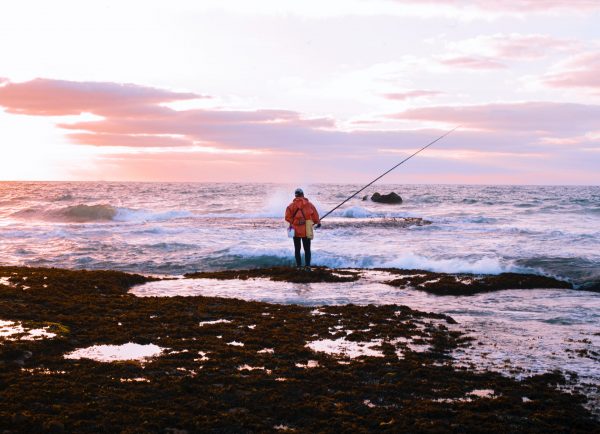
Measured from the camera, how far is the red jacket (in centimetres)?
1409

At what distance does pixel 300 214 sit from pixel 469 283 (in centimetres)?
431

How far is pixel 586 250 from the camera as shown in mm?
20531

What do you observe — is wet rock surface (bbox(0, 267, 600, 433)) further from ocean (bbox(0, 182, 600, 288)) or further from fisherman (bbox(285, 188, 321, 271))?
ocean (bbox(0, 182, 600, 288))

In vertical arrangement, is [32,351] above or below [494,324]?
above

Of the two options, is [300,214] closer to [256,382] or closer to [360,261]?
[360,261]

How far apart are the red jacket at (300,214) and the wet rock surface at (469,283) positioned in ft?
8.23

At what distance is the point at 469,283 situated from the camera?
12688 millimetres

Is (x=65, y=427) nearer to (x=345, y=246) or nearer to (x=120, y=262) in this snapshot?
(x=120, y=262)

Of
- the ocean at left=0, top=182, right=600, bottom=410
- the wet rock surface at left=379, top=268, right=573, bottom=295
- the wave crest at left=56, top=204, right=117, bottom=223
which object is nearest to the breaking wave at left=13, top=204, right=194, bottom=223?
the wave crest at left=56, top=204, right=117, bottom=223

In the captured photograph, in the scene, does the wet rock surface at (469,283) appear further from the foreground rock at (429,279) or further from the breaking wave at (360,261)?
the breaking wave at (360,261)

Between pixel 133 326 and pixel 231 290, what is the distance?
4197 millimetres

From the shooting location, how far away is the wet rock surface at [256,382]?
454 centimetres

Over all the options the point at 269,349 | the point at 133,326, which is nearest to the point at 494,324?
the point at 269,349

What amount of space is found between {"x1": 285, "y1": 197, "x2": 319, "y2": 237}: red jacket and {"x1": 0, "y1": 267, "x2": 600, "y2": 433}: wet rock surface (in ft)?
18.8
